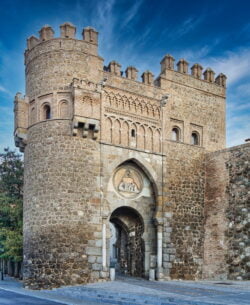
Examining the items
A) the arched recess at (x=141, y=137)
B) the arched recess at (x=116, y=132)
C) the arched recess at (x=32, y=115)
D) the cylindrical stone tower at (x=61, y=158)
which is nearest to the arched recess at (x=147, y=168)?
the arched recess at (x=141, y=137)

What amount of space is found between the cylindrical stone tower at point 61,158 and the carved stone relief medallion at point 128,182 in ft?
4.15

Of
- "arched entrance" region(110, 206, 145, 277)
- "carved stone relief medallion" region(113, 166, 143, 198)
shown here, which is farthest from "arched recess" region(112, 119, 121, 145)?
"arched entrance" region(110, 206, 145, 277)

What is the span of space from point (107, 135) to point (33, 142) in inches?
117

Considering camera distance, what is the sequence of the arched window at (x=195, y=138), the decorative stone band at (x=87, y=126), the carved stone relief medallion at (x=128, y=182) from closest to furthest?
1. the decorative stone band at (x=87, y=126)
2. the carved stone relief medallion at (x=128, y=182)
3. the arched window at (x=195, y=138)

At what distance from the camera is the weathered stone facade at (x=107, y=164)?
15227 mm

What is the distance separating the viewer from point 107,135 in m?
16.7

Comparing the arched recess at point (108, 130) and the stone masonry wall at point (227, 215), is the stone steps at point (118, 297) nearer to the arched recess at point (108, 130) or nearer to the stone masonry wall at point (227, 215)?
the arched recess at point (108, 130)

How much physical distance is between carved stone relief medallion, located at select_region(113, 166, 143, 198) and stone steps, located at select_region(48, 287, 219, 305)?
15.6 ft

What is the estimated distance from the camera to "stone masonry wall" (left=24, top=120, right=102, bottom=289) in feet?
48.8

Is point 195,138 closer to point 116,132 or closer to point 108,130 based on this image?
point 116,132

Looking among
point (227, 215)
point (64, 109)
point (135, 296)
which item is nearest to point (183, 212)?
point (227, 215)

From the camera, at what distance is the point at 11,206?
74.0 ft

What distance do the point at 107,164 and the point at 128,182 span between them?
4.89ft

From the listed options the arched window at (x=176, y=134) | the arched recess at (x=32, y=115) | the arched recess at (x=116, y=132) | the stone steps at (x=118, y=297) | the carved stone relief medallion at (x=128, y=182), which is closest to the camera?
the stone steps at (x=118, y=297)
